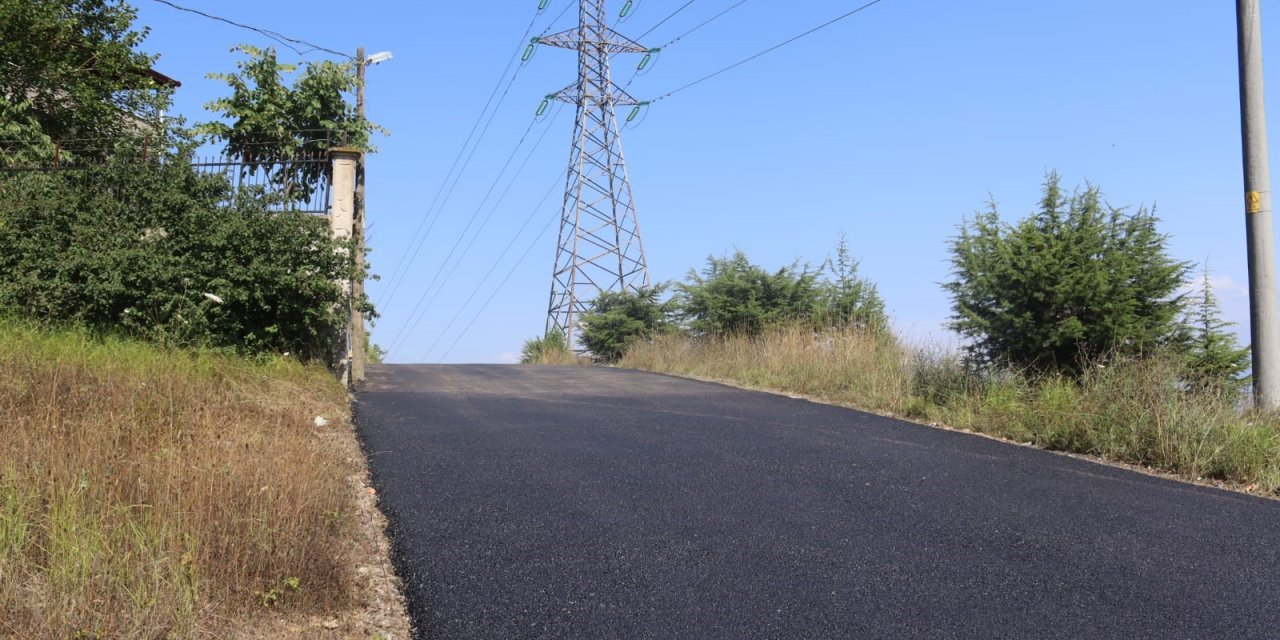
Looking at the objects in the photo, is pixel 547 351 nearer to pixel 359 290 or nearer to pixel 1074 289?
pixel 359 290

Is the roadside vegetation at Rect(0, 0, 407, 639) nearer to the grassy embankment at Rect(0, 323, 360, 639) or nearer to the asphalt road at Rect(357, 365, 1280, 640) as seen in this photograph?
the grassy embankment at Rect(0, 323, 360, 639)

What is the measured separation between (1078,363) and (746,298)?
12628 millimetres

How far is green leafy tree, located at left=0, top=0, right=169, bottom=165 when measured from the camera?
59.6ft

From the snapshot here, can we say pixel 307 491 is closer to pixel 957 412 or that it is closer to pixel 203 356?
pixel 203 356

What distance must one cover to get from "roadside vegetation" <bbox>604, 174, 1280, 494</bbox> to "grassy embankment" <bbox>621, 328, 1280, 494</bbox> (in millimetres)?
18

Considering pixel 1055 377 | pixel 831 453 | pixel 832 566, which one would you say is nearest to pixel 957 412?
pixel 1055 377

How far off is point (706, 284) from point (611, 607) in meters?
20.1

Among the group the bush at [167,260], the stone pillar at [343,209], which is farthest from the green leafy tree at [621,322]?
the bush at [167,260]

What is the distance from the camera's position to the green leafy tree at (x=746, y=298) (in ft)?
74.8

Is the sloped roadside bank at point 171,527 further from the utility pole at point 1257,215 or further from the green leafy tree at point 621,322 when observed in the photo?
the green leafy tree at point 621,322

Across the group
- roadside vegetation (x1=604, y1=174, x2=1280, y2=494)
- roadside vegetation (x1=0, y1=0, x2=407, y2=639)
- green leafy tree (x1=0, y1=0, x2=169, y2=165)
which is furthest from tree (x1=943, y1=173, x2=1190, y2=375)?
green leafy tree (x1=0, y1=0, x2=169, y2=165)

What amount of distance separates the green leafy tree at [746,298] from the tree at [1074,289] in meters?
10.4

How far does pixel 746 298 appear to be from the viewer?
23.5 m

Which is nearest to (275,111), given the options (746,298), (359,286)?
(359,286)
